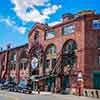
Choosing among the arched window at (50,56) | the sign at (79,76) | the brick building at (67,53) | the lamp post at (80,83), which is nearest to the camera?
the sign at (79,76)

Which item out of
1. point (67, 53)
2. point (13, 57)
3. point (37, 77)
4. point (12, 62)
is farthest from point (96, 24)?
point (12, 62)

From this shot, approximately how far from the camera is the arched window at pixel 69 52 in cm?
5053

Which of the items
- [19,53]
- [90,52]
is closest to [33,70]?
[19,53]

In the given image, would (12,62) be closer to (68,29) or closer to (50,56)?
(50,56)

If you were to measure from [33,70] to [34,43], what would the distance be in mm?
5639

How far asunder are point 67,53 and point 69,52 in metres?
0.47

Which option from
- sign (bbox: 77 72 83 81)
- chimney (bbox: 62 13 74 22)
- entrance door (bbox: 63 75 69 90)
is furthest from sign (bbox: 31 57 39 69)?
sign (bbox: 77 72 83 81)

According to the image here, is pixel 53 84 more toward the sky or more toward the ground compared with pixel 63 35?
more toward the ground

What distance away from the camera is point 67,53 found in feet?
170

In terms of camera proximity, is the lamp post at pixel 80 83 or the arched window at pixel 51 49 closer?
the lamp post at pixel 80 83

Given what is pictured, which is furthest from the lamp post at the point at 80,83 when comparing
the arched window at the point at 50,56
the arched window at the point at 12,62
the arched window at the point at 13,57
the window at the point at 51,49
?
the arched window at the point at 13,57

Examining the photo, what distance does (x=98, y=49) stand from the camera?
47.4 m

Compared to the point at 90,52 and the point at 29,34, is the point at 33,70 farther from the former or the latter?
the point at 90,52

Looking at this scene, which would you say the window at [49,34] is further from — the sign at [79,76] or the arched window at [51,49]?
the sign at [79,76]
